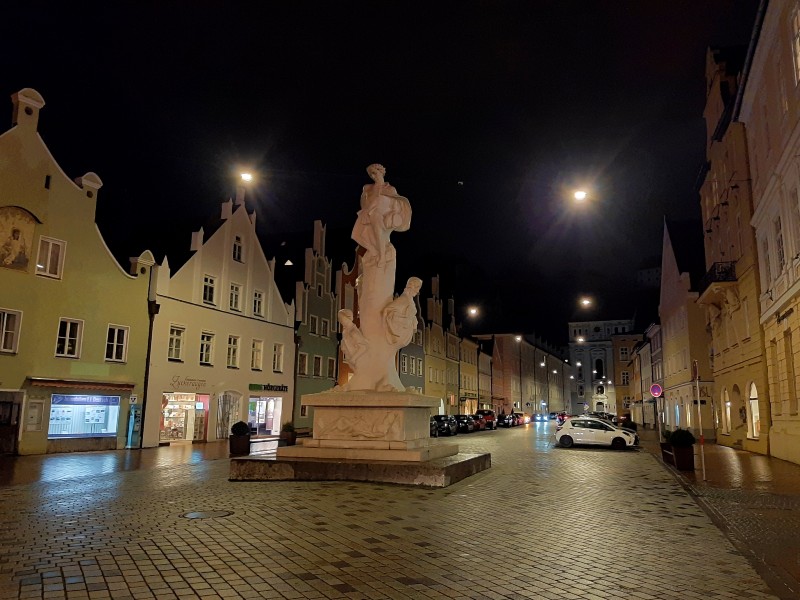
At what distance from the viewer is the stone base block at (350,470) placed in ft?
38.0

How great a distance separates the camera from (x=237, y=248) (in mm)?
34562

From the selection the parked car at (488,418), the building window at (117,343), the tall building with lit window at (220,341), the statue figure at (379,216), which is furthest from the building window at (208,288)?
the parked car at (488,418)

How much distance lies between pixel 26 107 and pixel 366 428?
19789mm

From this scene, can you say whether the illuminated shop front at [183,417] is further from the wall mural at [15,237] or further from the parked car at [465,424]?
the parked car at [465,424]

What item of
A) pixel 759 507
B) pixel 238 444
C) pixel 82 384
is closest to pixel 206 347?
pixel 82 384

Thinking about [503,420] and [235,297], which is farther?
[503,420]

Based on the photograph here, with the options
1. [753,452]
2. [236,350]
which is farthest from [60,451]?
[753,452]

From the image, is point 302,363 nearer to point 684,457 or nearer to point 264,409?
point 264,409

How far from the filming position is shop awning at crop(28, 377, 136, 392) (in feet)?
75.2

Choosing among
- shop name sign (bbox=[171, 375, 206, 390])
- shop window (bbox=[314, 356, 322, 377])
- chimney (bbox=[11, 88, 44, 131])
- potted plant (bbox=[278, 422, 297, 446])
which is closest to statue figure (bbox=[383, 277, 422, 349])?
potted plant (bbox=[278, 422, 297, 446])

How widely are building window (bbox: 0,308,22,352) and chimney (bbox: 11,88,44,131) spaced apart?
23.2 ft

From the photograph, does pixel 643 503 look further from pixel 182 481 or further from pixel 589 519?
pixel 182 481

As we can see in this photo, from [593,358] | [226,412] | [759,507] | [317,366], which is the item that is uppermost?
[593,358]

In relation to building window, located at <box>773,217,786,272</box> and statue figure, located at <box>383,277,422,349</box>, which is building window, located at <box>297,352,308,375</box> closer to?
statue figure, located at <box>383,277,422,349</box>
